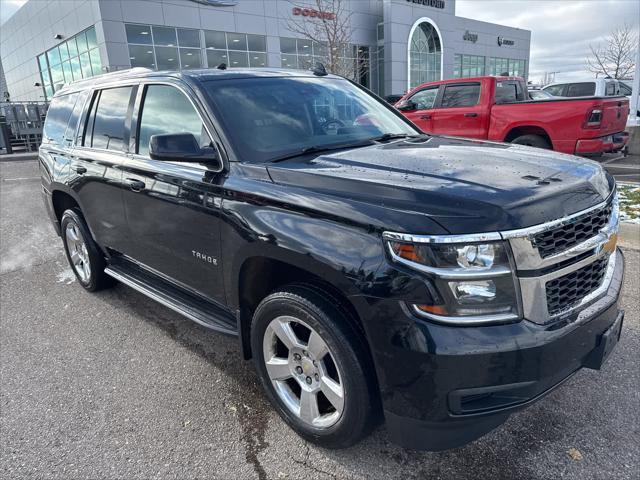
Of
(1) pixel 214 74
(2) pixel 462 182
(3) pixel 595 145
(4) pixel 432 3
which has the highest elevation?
(4) pixel 432 3

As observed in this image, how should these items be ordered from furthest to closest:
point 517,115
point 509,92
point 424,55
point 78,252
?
point 424,55
point 509,92
point 517,115
point 78,252

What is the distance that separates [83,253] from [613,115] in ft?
29.6

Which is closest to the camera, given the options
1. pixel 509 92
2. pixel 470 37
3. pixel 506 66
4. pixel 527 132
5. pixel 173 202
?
pixel 173 202

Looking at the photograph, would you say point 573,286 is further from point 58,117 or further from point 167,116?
point 58,117

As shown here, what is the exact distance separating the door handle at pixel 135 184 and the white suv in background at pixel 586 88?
1504 cm

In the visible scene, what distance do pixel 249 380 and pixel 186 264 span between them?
0.87 m

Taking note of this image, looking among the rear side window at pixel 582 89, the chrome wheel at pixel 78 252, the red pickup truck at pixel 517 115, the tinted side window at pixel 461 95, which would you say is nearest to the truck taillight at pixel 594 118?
the red pickup truck at pixel 517 115

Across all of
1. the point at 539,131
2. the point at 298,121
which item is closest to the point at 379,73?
the point at 539,131

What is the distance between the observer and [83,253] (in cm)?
472

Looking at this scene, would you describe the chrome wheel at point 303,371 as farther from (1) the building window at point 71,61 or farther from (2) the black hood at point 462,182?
(1) the building window at point 71,61

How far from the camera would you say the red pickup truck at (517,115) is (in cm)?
855

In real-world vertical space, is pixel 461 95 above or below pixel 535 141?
above

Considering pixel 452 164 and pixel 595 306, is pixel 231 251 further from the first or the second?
pixel 595 306

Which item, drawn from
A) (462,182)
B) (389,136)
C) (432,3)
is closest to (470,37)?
(432,3)
